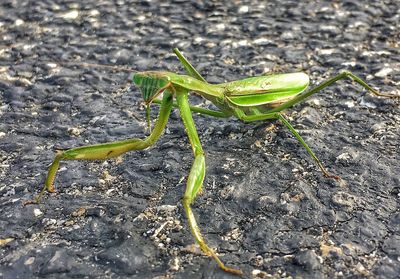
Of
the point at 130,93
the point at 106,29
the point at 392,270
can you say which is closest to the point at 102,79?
the point at 130,93

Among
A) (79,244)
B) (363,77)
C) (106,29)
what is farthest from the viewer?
(106,29)

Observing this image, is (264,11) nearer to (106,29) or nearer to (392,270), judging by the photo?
(106,29)

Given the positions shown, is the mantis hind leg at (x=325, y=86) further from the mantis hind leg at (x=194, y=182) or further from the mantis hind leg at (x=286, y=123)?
the mantis hind leg at (x=194, y=182)

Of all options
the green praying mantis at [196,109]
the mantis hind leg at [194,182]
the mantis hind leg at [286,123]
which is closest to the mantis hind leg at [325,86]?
the green praying mantis at [196,109]

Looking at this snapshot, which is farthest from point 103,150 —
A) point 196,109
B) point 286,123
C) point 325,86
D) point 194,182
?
point 325,86

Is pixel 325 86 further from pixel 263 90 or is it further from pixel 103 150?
pixel 103 150

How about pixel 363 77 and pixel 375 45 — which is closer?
pixel 363 77

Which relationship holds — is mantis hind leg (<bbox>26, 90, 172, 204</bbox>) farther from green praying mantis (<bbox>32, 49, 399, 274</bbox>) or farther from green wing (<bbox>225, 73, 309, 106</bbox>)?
green wing (<bbox>225, 73, 309, 106</bbox>)

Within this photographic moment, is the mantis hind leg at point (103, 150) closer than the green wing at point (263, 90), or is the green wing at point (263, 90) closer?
the mantis hind leg at point (103, 150)
